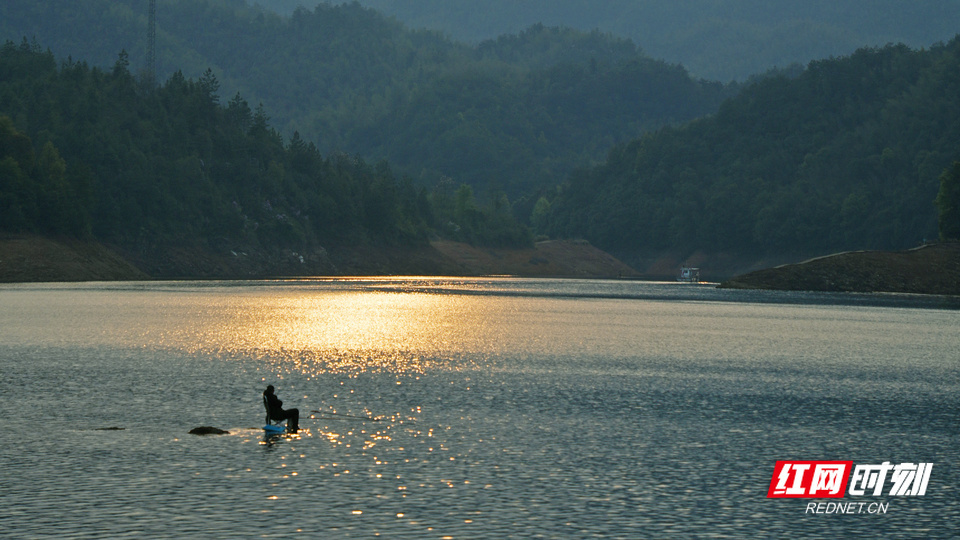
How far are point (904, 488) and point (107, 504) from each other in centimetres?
2110

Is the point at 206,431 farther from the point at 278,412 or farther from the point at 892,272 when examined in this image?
the point at 892,272

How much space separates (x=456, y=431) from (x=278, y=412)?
20.4 feet

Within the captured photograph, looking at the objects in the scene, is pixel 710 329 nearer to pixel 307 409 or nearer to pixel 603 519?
pixel 307 409

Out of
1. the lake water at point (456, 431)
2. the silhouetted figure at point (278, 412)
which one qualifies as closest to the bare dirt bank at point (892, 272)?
the lake water at point (456, 431)

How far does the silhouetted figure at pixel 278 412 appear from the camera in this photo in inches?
1449

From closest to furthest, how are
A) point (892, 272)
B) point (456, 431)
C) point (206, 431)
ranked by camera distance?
point (206, 431)
point (456, 431)
point (892, 272)

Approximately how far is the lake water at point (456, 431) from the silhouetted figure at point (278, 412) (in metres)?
0.94

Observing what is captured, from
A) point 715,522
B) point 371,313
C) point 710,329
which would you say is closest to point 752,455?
point 715,522

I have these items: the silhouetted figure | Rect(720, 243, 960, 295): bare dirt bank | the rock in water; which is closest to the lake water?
the rock in water

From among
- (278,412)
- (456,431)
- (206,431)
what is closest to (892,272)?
(456,431)

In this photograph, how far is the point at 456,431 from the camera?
38.5 meters

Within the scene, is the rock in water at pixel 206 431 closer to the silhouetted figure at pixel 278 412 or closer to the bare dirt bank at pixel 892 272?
the silhouetted figure at pixel 278 412

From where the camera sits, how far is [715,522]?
2628 centimetres

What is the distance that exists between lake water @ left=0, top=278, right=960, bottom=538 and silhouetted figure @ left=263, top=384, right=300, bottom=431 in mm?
942
